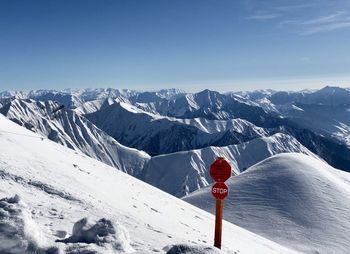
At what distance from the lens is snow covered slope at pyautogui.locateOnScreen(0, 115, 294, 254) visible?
822 centimetres

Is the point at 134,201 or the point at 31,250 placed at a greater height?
the point at 31,250

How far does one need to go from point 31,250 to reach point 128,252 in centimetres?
182

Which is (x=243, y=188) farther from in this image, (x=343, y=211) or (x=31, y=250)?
(x=31, y=250)

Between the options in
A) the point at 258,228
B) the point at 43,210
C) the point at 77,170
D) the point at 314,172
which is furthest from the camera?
the point at 314,172

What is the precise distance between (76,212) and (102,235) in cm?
408

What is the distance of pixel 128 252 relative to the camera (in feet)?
27.7

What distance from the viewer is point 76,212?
12.4m

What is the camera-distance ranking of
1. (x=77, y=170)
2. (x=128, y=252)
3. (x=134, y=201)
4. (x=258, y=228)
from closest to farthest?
(x=128, y=252)
(x=134, y=201)
(x=77, y=170)
(x=258, y=228)

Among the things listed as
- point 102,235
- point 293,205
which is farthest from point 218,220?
point 293,205

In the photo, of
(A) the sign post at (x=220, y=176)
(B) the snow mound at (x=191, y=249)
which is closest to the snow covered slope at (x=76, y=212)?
(B) the snow mound at (x=191, y=249)

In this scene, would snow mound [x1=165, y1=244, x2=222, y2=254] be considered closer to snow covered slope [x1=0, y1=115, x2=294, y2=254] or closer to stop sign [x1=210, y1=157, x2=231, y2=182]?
snow covered slope [x1=0, y1=115, x2=294, y2=254]

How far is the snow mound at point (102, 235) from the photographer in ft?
27.4

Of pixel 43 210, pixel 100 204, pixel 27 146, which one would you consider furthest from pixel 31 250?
pixel 27 146

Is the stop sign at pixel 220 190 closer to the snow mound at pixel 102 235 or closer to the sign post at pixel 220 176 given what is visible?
the sign post at pixel 220 176
